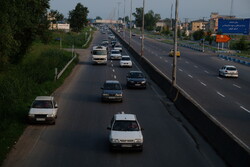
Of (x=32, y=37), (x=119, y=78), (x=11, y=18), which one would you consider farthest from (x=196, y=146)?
(x=32, y=37)

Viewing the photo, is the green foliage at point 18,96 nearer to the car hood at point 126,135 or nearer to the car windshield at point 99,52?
the car hood at point 126,135

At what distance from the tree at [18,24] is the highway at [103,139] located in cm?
533

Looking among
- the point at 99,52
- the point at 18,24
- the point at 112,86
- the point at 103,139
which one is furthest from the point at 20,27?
the point at 103,139

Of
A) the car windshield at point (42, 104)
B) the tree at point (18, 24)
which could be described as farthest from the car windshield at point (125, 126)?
the tree at point (18, 24)

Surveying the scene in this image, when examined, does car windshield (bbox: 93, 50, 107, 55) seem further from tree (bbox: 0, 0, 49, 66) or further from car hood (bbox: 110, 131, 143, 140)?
car hood (bbox: 110, 131, 143, 140)

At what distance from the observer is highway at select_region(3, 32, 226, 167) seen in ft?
51.4

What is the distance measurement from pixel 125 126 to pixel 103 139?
7.00ft

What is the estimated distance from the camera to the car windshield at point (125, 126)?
677 inches

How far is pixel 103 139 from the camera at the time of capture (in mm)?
19000

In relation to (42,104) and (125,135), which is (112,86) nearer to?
(42,104)

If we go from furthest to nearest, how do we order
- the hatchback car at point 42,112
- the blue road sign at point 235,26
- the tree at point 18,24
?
the blue road sign at point 235,26
the tree at point 18,24
the hatchback car at point 42,112

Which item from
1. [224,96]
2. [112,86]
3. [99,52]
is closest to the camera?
[112,86]

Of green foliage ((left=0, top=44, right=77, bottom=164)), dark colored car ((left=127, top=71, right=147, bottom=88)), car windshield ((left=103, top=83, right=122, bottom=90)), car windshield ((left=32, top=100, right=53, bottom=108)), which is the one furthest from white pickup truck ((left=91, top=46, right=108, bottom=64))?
car windshield ((left=32, top=100, right=53, bottom=108))

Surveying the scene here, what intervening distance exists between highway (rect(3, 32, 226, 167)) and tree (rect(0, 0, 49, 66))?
533 centimetres
